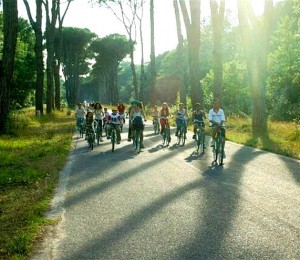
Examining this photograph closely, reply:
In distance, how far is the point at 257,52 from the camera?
23828 mm

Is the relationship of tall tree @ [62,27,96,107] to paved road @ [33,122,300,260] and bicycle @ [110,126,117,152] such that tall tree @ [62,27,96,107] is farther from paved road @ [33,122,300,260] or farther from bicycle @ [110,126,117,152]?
paved road @ [33,122,300,260]

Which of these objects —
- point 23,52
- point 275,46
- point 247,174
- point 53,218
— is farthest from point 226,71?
point 53,218

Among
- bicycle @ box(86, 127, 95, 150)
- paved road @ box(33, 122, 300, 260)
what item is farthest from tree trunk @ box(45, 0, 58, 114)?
paved road @ box(33, 122, 300, 260)

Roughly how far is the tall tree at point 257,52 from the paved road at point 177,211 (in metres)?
9.87

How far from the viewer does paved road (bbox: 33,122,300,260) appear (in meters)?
6.18

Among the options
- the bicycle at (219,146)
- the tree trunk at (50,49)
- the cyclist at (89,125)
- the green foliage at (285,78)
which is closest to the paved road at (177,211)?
the bicycle at (219,146)

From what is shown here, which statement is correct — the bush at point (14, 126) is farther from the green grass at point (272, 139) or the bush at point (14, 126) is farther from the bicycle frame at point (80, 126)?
the green grass at point (272, 139)

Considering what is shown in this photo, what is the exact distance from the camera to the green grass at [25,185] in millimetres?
6679

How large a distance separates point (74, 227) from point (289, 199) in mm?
4169

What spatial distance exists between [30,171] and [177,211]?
5.92 m

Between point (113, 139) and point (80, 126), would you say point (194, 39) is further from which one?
point (113, 139)

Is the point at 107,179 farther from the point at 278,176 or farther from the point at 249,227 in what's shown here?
the point at 249,227

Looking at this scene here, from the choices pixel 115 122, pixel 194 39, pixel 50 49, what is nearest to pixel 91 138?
pixel 115 122

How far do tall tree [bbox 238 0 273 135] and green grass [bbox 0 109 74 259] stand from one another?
9790 millimetres
